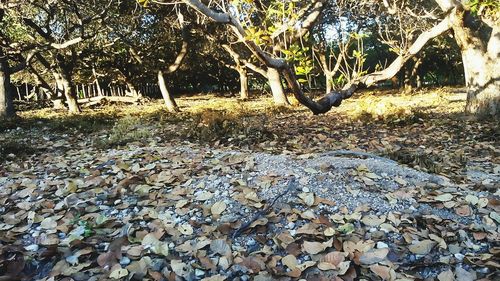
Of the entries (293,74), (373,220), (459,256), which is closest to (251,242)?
(373,220)

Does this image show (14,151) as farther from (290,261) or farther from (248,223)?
(290,261)

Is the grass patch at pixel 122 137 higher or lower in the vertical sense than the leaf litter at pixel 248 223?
higher

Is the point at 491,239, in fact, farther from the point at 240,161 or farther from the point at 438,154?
the point at 438,154

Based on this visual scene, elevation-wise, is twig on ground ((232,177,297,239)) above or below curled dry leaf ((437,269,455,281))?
above

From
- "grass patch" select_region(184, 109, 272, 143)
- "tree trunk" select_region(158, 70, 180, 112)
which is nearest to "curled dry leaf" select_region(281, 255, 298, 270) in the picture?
"grass patch" select_region(184, 109, 272, 143)

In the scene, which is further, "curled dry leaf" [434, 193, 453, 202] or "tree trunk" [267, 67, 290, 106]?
"tree trunk" [267, 67, 290, 106]

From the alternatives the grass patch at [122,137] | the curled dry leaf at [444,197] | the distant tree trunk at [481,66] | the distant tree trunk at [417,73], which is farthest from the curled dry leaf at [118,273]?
the distant tree trunk at [417,73]

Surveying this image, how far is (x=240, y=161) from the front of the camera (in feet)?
14.0

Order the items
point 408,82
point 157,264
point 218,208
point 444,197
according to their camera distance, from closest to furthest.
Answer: point 157,264 → point 218,208 → point 444,197 → point 408,82

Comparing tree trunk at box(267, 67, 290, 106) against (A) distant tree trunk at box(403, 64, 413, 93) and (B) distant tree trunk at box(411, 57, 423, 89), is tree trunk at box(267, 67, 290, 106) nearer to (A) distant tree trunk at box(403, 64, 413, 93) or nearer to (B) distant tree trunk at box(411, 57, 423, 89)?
(A) distant tree trunk at box(403, 64, 413, 93)

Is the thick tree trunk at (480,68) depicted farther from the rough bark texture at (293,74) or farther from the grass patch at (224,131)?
the grass patch at (224,131)

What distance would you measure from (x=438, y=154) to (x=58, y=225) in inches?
183

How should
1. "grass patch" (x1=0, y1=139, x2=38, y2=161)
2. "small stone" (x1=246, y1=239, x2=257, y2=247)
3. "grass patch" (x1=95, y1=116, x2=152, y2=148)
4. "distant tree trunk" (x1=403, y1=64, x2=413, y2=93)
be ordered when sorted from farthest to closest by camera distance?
"distant tree trunk" (x1=403, y1=64, x2=413, y2=93) → "grass patch" (x1=95, y1=116, x2=152, y2=148) → "grass patch" (x1=0, y1=139, x2=38, y2=161) → "small stone" (x1=246, y1=239, x2=257, y2=247)

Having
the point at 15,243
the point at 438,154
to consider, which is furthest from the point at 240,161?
the point at 438,154
